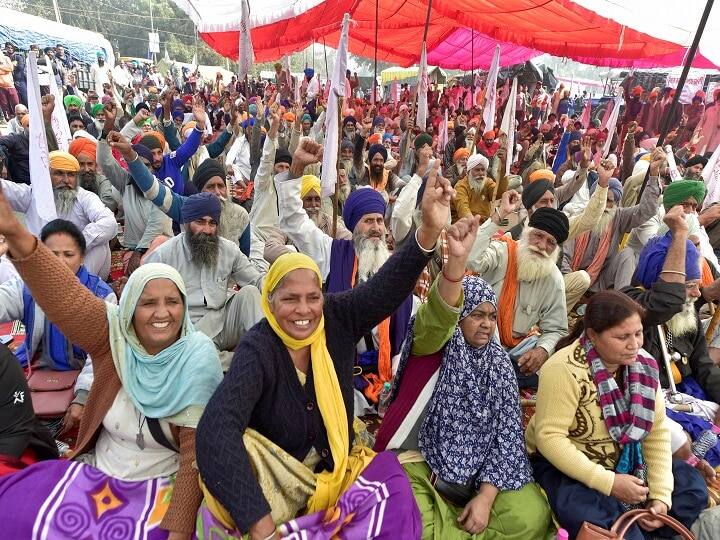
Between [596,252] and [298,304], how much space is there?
3.94 meters

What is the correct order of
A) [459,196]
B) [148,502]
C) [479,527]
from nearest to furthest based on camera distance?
[148,502]
[479,527]
[459,196]

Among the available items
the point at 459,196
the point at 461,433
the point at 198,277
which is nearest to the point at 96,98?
the point at 459,196

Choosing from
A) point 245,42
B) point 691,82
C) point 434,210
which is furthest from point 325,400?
point 691,82

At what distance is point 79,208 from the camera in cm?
424

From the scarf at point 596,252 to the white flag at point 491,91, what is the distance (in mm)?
2709

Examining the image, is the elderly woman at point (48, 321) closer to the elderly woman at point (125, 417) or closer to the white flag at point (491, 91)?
the elderly woman at point (125, 417)

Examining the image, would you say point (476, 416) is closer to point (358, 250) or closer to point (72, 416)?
point (358, 250)

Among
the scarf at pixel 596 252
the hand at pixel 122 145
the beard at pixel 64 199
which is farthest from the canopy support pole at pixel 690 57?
the beard at pixel 64 199

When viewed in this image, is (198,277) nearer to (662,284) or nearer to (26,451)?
(26,451)

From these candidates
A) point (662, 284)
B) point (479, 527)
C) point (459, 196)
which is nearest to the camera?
point (479, 527)

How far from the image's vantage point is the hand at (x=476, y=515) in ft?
6.55

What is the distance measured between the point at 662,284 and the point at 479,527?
1707mm

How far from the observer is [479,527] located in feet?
6.54

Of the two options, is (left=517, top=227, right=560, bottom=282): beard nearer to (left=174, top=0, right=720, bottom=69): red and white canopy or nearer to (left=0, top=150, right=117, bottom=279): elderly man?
(left=0, top=150, right=117, bottom=279): elderly man
